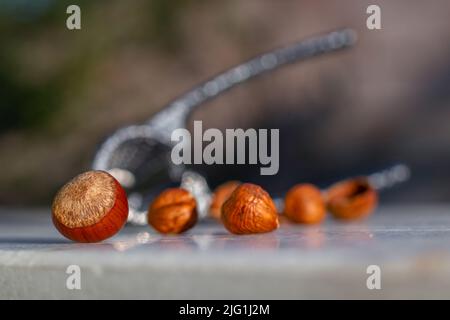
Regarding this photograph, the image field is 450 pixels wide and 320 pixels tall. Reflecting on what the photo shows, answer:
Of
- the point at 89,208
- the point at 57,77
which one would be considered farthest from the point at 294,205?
the point at 57,77

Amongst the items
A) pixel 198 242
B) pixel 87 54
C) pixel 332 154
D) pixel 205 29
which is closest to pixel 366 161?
pixel 332 154

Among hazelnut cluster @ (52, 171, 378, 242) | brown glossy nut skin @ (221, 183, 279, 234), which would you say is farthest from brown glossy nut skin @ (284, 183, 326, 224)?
brown glossy nut skin @ (221, 183, 279, 234)

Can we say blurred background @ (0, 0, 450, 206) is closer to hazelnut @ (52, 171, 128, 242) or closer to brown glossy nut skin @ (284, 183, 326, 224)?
brown glossy nut skin @ (284, 183, 326, 224)

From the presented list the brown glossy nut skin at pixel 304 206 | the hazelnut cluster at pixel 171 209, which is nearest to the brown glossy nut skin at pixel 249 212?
the hazelnut cluster at pixel 171 209

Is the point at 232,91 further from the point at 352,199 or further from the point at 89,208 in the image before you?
the point at 89,208

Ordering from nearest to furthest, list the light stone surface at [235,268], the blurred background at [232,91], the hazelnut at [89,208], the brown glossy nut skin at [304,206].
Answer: the light stone surface at [235,268], the hazelnut at [89,208], the brown glossy nut skin at [304,206], the blurred background at [232,91]

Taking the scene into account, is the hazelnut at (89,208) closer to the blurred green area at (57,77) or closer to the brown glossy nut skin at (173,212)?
the brown glossy nut skin at (173,212)

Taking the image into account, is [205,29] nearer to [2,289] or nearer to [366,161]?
[366,161]
